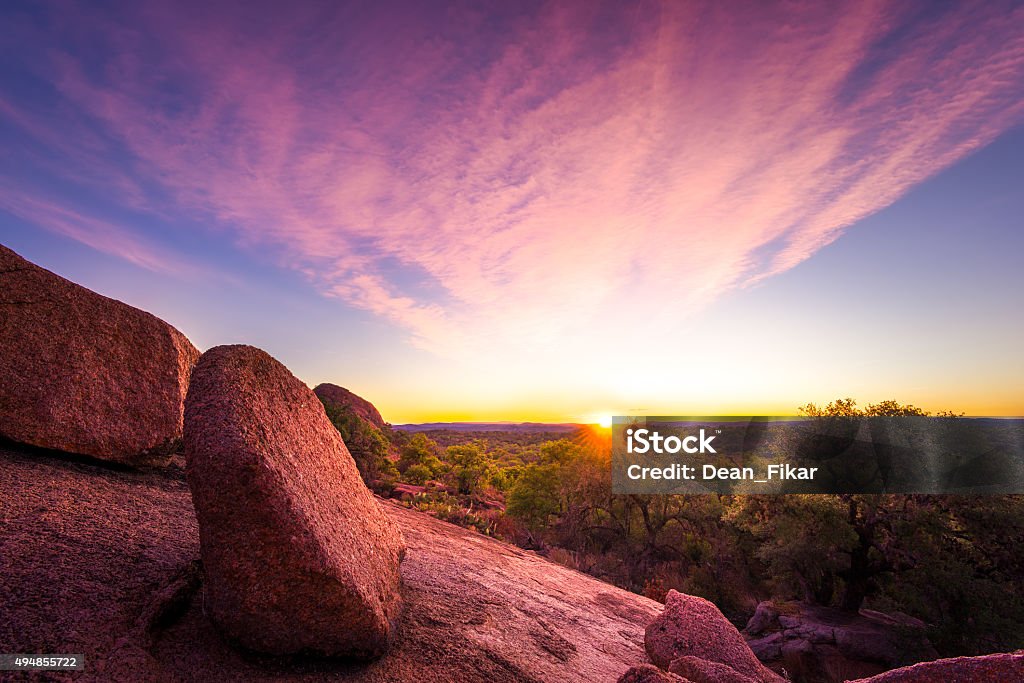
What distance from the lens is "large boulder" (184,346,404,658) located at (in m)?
3.92

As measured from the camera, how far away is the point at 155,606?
4086 millimetres

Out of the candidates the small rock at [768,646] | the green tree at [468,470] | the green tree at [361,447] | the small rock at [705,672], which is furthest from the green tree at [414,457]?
the small rock at [705,672]

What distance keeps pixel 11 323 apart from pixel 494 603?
740cm

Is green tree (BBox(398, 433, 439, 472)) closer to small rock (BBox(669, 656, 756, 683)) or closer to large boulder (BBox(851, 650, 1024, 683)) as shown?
small rock (BBox(669, 656, 756, 683))

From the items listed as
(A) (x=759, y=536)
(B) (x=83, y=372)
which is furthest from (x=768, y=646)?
(B) (x=83, y=372)

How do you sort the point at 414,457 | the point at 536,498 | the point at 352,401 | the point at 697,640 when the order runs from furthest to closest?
the point at 352,401, the point at 414,457, the point at 536,498, the point at 697,640

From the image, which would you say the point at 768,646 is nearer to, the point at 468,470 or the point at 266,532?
the point at 266,532

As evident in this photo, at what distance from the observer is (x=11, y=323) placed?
563 centimetres

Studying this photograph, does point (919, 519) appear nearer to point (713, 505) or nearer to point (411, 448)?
point (713, 505)

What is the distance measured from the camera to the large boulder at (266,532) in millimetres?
3916

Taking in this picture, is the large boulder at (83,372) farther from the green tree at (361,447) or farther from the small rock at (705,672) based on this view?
the green tree at (361,447)

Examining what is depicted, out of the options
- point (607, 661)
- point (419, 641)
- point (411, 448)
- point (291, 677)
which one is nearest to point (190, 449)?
point (291, 677)

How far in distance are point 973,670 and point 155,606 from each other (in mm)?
6727

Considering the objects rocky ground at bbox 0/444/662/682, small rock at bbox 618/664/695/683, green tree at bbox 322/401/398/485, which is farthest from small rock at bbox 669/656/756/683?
green tree at bbox 322/401/398/485
